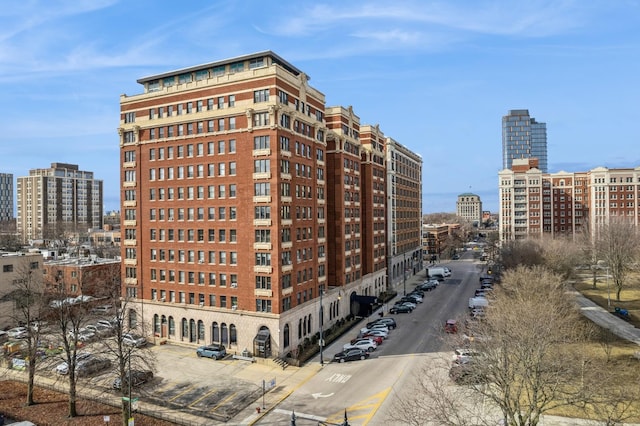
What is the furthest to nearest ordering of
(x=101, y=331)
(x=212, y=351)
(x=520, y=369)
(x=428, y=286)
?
(x=428, y=286) < (x=101, y=331) < (x=212, y=351) < (x=520, y=369)

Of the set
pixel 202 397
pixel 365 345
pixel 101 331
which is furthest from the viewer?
pixel 101 331

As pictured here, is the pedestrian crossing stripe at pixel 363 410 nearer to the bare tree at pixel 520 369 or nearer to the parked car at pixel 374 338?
the bare tree at pixel 520 369

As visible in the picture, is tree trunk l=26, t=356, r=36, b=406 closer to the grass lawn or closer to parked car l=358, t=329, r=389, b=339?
parked car l=358, t=329, r=389, b=339

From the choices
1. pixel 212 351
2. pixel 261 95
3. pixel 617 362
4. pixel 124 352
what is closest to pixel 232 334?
pixel 212 351

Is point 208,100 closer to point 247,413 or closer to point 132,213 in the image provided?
point 132,213

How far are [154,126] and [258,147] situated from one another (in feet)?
58.3

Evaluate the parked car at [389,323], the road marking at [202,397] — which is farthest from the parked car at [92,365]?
the parked car at [389,323]

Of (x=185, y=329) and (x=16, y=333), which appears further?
(x=16, y=333)

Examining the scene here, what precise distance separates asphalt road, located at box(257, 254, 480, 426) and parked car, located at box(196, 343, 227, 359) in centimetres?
1116

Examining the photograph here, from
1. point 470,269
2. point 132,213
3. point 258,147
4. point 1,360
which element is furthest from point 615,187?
point 1,360

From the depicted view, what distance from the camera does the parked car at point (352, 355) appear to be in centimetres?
4890

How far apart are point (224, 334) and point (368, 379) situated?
19.4 m

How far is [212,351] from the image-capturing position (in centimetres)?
4984

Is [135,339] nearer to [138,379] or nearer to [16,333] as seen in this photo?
[138,379]
